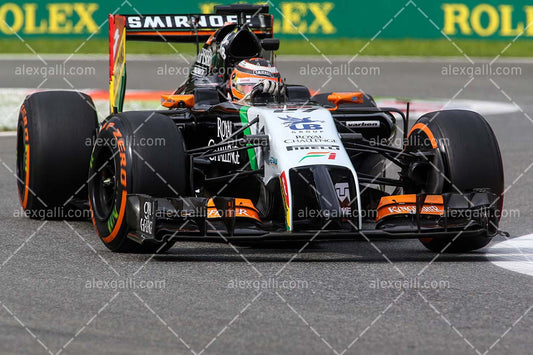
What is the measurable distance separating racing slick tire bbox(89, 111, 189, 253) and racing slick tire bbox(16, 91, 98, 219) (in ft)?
3.82

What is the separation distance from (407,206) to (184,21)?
3.90m

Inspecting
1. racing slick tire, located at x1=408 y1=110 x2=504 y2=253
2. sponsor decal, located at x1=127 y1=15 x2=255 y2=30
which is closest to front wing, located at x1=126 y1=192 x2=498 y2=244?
racing slick tire, located at x1=408 y1=110 x2=504 y2=253

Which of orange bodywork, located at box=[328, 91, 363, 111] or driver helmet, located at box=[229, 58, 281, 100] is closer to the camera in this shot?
driver helmet, located at box=[229, 58, 281, 100]

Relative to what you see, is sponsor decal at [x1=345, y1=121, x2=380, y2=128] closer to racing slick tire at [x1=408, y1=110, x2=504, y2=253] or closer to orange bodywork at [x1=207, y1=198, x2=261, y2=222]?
racing slick tire at [x1=408, y1=110, x2=504, y2=253]

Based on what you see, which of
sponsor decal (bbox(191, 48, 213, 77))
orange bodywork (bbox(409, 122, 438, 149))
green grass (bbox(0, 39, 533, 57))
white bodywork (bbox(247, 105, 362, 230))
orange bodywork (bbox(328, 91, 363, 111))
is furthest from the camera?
green grass (bbox(0, 39, 533, 57))

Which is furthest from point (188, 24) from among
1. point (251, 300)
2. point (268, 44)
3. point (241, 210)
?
point (251, 300)

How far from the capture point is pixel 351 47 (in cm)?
2806

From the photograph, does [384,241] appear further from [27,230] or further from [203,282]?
[27,230]

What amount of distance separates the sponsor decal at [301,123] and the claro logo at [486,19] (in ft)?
64.2

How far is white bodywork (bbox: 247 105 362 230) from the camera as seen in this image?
6.93 metres

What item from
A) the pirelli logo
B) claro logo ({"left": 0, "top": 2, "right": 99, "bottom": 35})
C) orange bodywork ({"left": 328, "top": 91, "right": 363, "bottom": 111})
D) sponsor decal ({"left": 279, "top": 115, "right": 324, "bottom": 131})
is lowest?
claro logo ({"left": 0, "top": 2, "right": 99, "bottom": 35})

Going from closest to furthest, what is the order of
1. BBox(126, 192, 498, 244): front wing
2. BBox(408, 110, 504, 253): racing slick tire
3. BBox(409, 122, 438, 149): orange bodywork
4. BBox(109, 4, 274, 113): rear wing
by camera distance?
BBox(126, 192, 498, 244): front wing → BBox(408, 110, 504, 253): racing slick tire → BBox(409, 122, 438, 149): orange bodywork → BBox(109, 4, 274, 113): rear wing

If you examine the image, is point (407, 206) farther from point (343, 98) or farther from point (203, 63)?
point (203, 63)

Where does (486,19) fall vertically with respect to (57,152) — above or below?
below
